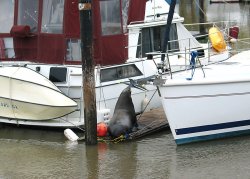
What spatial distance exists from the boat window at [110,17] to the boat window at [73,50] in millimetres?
688

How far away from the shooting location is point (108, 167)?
11.3 m

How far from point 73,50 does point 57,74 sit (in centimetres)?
70

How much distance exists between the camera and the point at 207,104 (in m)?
12.2

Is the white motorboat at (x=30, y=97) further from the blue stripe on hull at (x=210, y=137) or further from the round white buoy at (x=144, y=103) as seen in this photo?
the blue stripe on hull at (x=210, y=137)

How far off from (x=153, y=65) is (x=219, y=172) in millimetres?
4744

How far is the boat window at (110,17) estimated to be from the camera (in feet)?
46.2

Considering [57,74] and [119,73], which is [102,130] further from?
[57,74]

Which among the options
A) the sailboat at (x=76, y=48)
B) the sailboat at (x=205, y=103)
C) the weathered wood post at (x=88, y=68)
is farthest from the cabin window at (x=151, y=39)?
the weathered wood post at (x=88, y=68)

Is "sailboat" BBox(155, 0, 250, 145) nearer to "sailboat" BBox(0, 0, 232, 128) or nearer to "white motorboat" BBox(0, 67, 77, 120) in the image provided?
"sailboat" BBox(0, 0, 232, 128)

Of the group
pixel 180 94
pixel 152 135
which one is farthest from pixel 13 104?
pixel 180 94

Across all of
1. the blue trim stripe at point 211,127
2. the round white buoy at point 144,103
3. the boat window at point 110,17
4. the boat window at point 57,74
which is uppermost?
the boat window at point 110,17

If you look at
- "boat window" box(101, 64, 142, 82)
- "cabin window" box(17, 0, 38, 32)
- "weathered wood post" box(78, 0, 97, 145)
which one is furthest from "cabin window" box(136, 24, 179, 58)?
"weathered wood post" box(78, 0, 97, 145)

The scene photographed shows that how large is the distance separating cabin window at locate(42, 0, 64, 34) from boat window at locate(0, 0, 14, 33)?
3.38 feet

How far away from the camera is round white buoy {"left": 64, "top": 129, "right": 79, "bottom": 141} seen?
13.1 m
